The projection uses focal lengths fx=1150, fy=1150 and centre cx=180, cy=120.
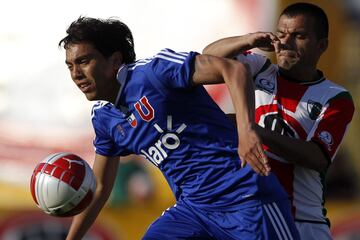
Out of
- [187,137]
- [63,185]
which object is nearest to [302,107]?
[187,137]

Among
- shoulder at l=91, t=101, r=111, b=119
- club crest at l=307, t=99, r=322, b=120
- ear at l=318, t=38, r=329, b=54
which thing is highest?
ear at l=318, t=38, r=329, b=54

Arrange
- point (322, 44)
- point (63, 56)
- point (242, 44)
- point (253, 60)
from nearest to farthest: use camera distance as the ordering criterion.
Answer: point (242, 44)
point (253, 60)
point (322, 44)
point (63, 56)

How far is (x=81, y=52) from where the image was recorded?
22.1 feet

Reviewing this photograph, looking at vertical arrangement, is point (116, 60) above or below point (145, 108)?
above

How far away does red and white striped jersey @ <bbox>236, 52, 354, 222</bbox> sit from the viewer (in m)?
7.08

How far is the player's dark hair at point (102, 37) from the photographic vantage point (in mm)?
6793

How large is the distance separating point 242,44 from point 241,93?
74 centimetres

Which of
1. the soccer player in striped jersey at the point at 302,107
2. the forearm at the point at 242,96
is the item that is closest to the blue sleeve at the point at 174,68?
the forearm at the point at 242,96

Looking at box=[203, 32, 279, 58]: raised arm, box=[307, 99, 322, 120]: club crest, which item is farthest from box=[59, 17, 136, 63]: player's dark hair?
box=[307, 99, 322, 120]: club crest

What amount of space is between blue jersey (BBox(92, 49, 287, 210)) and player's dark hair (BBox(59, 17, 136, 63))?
0.22m

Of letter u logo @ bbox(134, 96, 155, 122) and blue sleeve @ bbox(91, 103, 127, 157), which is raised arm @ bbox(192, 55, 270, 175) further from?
blue sleeve @ bbox(91, 103, 127, 157)

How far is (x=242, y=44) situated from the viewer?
22.1ft

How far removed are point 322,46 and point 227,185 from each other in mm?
1283

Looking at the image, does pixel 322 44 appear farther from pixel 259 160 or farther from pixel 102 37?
pixel 259 160
